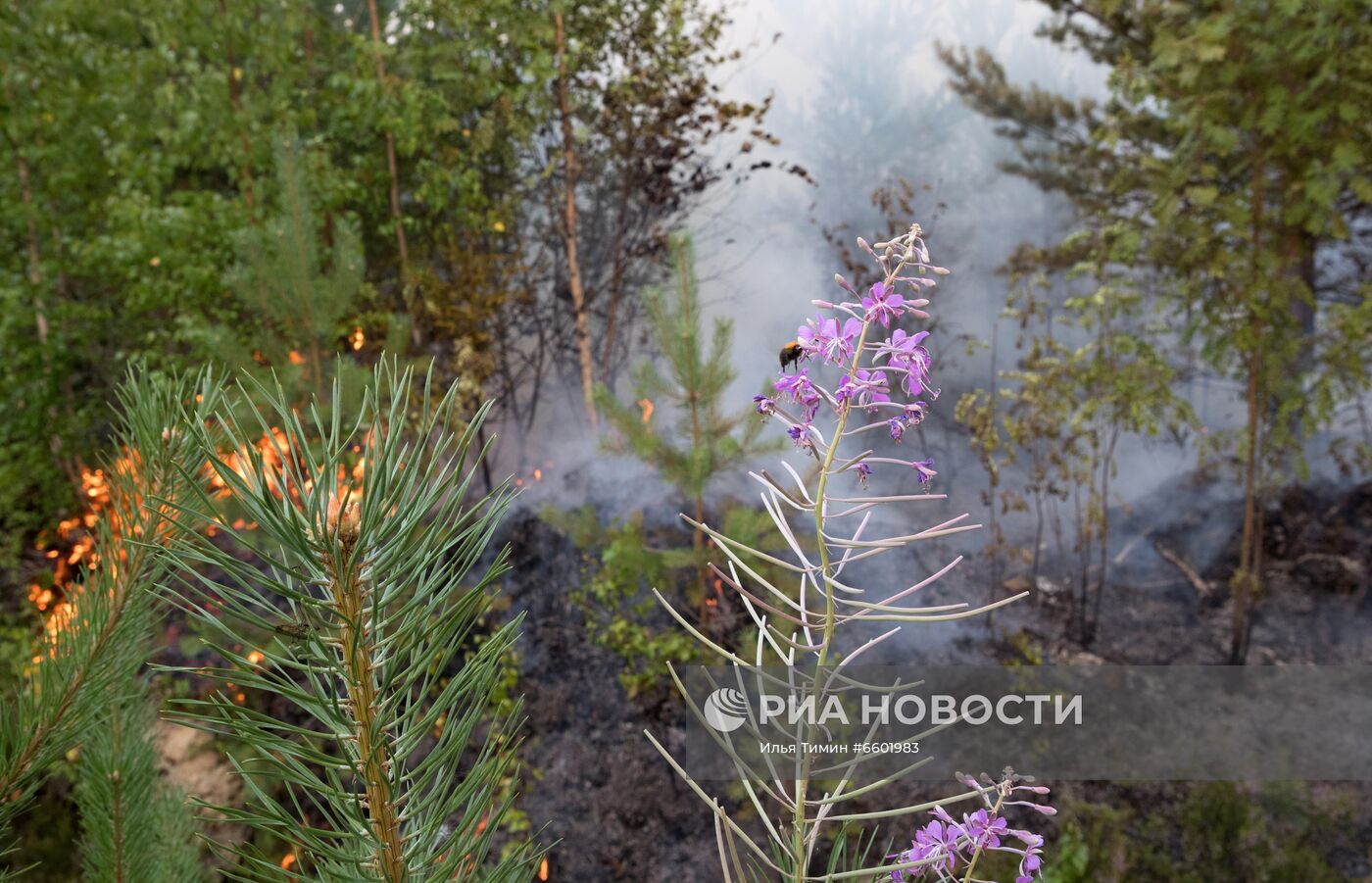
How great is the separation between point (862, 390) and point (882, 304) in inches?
1.9

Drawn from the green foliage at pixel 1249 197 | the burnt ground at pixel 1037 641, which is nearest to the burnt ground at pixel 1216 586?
the burnt ground at pixel 1037 641

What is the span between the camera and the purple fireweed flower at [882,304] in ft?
1.40

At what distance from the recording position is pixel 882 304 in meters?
0.43

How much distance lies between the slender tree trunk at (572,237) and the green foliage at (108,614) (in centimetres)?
319

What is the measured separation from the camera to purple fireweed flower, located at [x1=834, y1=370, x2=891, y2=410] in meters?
0.40

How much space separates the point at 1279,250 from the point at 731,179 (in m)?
2.24

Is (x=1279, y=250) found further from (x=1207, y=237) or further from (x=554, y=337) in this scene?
(x=554, y=337)

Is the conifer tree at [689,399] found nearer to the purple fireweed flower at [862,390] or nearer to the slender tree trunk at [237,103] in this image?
the slender tree trunk at [237,103]

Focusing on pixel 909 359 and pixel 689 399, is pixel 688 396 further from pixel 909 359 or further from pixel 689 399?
pixel 909 359

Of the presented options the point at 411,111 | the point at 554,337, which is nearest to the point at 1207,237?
the point at 554,337

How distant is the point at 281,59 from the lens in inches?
121

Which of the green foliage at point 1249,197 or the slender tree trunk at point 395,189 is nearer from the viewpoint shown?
the green foliage at point 1249,197

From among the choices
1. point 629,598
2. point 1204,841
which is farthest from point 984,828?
point 629,598

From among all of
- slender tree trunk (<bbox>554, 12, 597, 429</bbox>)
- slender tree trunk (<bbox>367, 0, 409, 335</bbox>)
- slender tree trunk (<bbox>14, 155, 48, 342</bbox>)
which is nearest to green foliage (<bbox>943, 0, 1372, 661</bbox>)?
slender tree trunk (<bbox>554, 12, 597, 429</bbox>)
